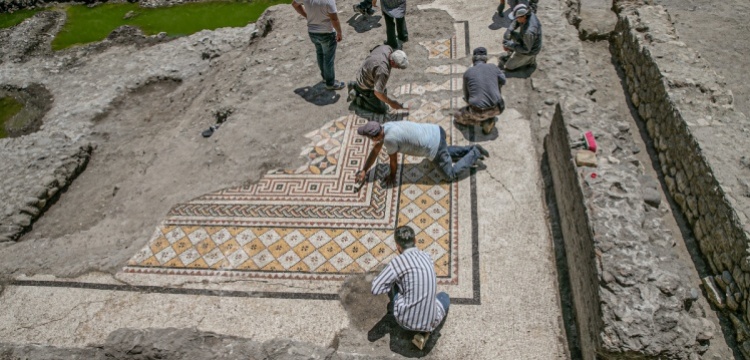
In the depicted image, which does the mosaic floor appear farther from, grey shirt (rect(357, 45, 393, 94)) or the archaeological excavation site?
grey shirt (rect(357, 45, 393, 94))

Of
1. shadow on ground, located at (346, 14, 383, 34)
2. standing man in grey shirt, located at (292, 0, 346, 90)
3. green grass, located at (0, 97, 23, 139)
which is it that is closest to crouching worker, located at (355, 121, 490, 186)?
standing man in grey shirt, located at (292, 0, 346, 90)

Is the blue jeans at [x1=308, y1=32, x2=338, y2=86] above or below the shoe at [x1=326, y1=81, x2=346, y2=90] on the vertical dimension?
above

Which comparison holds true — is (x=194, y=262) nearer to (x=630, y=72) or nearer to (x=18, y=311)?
(x=18, y=311)

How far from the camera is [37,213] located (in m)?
5.66

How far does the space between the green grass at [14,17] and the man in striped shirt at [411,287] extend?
39.9ft

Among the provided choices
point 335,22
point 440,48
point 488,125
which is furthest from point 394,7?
point 488,125

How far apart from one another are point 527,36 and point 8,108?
27.3 ft

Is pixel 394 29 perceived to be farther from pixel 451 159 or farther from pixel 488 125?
pixel 451 159

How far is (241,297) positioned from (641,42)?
210 inches

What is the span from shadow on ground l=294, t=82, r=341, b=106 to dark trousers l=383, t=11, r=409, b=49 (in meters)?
1.19

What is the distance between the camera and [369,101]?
19.6 feet

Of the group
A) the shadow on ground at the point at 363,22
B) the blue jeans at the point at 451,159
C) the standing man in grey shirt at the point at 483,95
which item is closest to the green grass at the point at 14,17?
the shadow on ground at the point at 363,22

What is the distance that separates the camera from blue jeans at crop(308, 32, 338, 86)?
6211 millimetres

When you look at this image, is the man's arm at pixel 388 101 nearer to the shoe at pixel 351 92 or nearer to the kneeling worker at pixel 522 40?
the shoe at pixel 351 92
